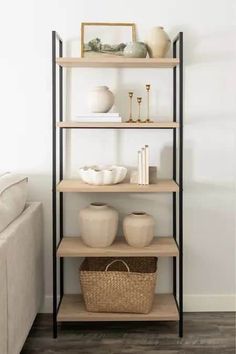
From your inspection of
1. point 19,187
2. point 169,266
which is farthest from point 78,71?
point 169,266

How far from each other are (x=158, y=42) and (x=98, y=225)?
3.22 feet

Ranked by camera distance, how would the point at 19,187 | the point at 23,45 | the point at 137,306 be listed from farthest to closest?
1. the point at 23,45
2. the point at 137,306
3. the point at 19,187

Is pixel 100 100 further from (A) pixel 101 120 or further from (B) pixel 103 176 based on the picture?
(B) pixel 103 176

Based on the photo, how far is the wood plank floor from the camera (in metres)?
2.52

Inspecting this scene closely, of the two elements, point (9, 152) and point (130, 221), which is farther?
point (9, 152)

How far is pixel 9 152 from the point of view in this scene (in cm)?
293

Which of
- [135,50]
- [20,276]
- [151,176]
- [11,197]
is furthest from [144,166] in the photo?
[20,276]

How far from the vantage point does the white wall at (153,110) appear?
288 centimetres

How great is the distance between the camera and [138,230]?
2658 mm

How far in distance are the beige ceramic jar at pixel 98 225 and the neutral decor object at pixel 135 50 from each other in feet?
2.58

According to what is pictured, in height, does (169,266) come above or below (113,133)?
below

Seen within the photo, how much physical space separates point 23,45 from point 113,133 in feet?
2.29

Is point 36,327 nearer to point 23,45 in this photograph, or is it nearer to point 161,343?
point 161,343

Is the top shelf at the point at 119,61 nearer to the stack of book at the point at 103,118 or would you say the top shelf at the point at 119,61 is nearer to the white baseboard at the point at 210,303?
the stack of book at the point at 103,118
